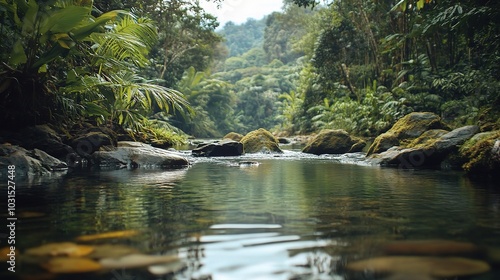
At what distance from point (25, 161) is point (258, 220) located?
Result: 4136 millimetres

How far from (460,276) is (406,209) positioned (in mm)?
1592

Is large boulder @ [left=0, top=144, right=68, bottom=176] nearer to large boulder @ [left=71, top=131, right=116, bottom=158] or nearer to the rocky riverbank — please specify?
the rocky riverbank

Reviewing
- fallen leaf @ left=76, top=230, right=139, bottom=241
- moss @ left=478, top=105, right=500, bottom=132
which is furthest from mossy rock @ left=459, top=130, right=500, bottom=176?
fallen leaf @ left=76, top=230, right=139, bottom=241

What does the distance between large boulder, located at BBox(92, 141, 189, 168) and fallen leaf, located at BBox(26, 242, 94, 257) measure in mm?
5428

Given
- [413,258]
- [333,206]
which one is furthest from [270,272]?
[333,206]

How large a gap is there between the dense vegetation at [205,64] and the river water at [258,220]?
7.34 feet

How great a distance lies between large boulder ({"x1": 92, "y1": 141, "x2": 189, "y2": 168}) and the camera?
294 inches

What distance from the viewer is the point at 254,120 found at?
4128cm

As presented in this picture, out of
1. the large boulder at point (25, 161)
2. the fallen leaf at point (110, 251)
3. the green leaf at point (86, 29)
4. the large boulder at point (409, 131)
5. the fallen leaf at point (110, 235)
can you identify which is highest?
the green leaf at point (86, 29)

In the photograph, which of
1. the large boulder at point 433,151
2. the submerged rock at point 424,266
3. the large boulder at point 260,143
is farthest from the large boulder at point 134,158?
the submerged rock at point 424,266

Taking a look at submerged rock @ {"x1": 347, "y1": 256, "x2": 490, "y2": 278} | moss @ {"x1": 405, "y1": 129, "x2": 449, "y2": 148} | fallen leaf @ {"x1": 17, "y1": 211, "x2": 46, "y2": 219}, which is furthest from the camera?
moss @ {"x1": 405, "y1": 129, "x2": 449, "y2": 148}

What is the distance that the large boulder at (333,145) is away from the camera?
11.6m

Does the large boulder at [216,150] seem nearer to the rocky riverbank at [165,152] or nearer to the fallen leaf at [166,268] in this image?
the rocky riverbank at [165,152]

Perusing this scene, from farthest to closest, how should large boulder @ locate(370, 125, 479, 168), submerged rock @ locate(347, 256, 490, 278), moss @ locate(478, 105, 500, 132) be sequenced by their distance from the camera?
large boulder @ locate(370, 125, 479, 168) < moss @ locate(478, 105, 500, 132) < submerged rock @ locate(347, 256, 490, 278)
